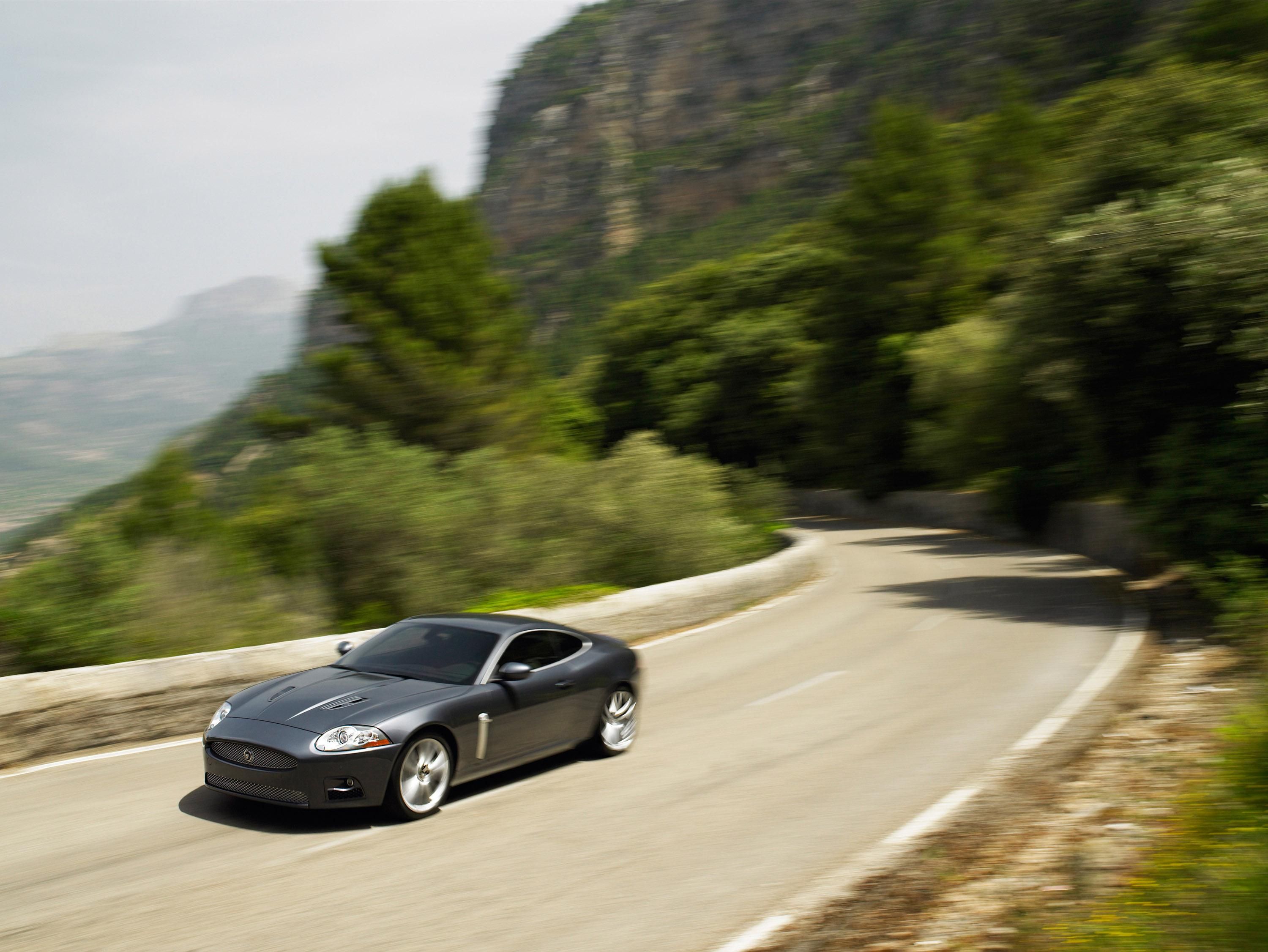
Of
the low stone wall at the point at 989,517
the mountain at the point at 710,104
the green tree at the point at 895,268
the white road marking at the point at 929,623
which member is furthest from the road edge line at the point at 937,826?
the mountain at the point at 710,104

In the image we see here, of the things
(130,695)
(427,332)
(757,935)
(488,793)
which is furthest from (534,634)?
(427,332)

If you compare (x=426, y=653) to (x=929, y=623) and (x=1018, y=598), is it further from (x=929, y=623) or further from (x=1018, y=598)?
(x=1018, y=598)

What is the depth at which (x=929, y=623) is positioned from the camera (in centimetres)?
1711

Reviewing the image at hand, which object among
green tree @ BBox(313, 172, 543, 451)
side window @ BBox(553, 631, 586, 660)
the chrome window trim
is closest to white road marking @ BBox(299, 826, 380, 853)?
the chrome window trim

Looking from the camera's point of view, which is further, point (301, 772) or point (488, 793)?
point (488, 793)

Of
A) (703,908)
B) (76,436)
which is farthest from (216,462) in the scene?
(703,908)

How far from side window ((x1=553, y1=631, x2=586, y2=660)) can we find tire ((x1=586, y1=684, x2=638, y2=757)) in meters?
0.46

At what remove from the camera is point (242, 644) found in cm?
1280

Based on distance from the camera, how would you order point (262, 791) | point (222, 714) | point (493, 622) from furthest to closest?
point (493, 622) → point (222, 714) → point (262, 791)

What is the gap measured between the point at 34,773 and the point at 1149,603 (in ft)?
52.8

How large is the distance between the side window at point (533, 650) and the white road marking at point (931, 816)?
9.97 feet

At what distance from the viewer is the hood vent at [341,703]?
24.2 feet

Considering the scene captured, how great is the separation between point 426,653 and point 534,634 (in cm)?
91

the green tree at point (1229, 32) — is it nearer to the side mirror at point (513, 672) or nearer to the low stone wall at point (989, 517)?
the low stone wall at point (989, 517)
